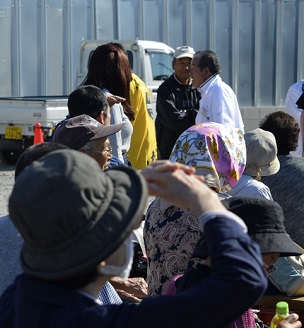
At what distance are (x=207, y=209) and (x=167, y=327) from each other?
29 centimetres

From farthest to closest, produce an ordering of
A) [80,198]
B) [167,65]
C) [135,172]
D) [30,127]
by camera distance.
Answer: [167,65] < [30,127] < [135,172] < [80,198]

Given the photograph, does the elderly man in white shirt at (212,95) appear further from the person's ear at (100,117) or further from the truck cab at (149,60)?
the truck cab at (149,60)

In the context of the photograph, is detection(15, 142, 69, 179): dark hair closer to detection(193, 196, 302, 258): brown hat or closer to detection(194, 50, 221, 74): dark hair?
detection(193, 196, 302, 258): brown hat

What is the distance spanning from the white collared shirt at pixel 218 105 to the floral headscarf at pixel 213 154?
12.4 feet

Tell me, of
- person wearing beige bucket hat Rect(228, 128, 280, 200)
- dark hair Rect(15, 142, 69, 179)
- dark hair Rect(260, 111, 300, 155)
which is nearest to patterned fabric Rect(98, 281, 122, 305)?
dark hair Rect(15, 142, 69, 179)

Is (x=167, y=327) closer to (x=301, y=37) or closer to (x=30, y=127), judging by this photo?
(x=30, y=127)

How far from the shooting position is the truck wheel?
14.6 m

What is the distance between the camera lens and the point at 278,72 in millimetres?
19281

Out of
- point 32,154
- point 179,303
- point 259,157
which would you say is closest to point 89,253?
point 179,303

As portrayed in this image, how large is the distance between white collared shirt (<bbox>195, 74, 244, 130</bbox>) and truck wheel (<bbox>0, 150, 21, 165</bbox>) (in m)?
7.06

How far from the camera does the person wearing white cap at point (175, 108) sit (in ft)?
30.0

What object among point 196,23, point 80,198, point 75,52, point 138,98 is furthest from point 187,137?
point 196,23

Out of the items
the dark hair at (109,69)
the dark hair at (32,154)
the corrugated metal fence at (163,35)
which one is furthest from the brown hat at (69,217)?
the corrugated metal fence at (163,35)

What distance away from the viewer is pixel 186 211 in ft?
11.6
